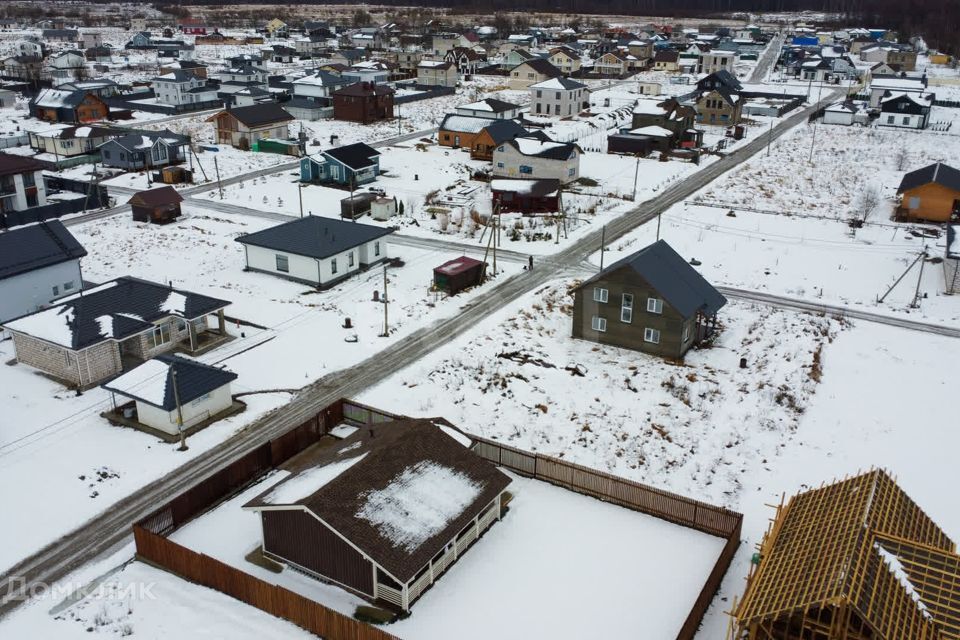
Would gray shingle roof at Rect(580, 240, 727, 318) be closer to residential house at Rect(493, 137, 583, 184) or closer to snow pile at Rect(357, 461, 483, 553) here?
snow pile at Rect(357, 461, 483, 553)

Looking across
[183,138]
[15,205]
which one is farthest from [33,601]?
[183,138]

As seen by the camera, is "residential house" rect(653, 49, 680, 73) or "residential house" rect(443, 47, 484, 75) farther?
"residential house" rect(653, 49, 680, 73)

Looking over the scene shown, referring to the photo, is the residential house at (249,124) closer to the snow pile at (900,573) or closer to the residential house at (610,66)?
the snow pile at (900,573)

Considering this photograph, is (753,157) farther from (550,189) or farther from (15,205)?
(15,205)

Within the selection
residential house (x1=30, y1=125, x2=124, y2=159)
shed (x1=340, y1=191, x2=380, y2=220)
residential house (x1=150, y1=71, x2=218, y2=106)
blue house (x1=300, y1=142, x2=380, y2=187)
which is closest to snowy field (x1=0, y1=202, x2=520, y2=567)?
shed (x1=340, y1=191, x2=380, y2=220)

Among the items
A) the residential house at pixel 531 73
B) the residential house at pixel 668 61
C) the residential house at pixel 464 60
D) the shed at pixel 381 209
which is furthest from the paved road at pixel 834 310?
the residential house at pixel 668 61

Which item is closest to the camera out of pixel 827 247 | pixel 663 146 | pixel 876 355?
pixel 876 355

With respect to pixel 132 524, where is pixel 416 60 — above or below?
above
